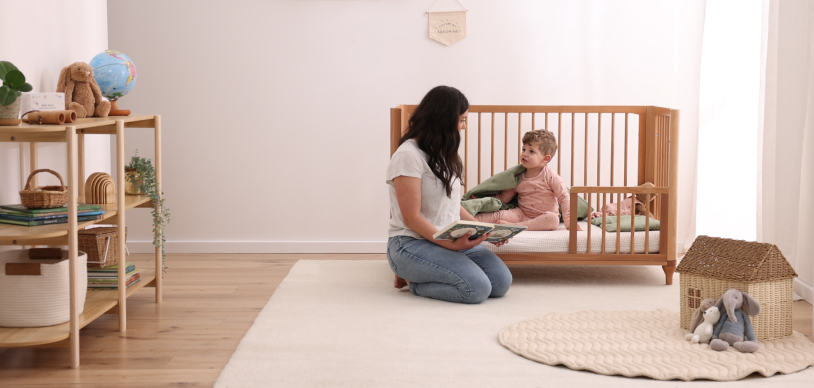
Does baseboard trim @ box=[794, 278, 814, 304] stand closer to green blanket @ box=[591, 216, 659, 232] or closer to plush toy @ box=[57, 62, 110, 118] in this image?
green blanket @ box=[591, 216, 659, 232]

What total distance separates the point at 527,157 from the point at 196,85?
1.70m

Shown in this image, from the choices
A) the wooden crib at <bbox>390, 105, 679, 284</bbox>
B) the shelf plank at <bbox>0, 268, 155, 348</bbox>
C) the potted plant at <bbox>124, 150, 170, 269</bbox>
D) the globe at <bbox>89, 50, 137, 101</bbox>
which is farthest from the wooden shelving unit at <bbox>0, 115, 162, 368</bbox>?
the wooden crib at <bbox>390, 105, 679, 284</bbox>

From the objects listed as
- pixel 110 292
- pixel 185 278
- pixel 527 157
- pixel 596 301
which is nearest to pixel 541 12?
pixel 527 157

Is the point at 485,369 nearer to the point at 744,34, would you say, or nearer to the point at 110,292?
the point at 110,292

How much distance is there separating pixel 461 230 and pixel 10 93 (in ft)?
4.57

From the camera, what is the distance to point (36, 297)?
74.9 inches

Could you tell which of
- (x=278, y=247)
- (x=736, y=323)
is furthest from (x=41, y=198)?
(x=736, y=323)

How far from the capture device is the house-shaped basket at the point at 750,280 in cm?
204

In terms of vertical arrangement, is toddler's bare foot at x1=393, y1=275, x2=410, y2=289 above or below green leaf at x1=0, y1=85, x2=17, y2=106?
below

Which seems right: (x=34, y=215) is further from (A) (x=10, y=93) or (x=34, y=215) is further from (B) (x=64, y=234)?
(A) (x=10, y=93)

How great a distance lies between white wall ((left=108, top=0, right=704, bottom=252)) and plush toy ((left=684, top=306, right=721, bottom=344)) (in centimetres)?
168

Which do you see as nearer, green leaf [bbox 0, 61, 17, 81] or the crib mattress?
green leaf [bbox 0, 61, 17, 81]

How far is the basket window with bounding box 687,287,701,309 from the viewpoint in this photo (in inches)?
85.3

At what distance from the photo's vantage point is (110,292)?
2.31 metres
